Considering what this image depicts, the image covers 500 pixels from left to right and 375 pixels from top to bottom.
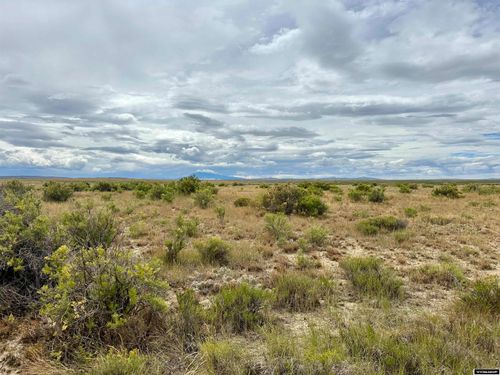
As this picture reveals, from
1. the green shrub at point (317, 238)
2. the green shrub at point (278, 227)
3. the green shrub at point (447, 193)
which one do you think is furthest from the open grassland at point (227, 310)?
the green shrub at point (447, 193)

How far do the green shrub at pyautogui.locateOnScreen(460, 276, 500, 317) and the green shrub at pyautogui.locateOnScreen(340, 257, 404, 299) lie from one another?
1.04m

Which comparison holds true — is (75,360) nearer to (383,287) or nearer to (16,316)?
(16,316)

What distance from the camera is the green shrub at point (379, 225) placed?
39.0 feet

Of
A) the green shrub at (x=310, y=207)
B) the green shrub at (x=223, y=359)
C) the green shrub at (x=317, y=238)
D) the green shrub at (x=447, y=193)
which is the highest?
the green shrub at (x=447, y=193)

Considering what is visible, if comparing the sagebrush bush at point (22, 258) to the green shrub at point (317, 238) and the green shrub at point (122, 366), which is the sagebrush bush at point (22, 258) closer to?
the green shrub at point (122, 366)

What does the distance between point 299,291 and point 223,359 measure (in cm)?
247

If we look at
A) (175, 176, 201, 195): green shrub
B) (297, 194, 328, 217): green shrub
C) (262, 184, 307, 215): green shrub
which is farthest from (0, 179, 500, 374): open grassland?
(175, 176, 201, 195): green shrub

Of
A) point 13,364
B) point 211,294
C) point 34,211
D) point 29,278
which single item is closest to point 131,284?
point 13,364

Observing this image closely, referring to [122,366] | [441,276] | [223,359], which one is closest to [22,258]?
[122,366]

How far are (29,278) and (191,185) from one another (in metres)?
22.3

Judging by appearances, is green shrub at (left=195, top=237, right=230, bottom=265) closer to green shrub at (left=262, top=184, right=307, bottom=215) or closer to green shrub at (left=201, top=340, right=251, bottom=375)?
green shrub at (left=201, top=340, right=251, bottom=375)

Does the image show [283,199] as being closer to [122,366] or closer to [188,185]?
[188,185]

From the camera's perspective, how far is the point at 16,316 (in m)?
4.90

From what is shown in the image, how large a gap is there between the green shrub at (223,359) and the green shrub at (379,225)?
9.25 metres
